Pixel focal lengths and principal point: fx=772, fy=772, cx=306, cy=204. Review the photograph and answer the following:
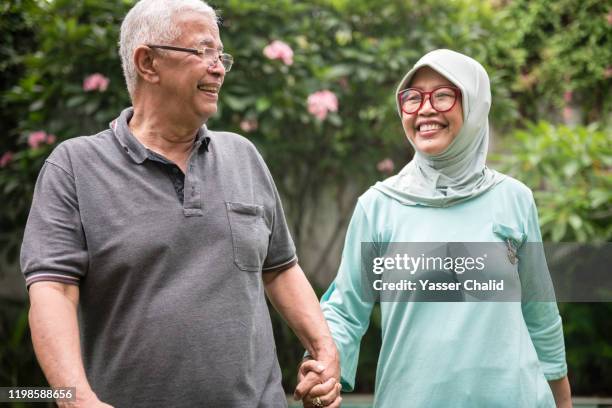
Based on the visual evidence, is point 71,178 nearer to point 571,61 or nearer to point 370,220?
point 370,220

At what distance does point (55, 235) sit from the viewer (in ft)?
5.89

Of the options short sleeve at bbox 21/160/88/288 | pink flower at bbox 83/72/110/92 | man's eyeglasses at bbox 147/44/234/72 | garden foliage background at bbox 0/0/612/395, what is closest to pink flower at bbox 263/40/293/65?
garden foliage background at bbox 0/0/612/395

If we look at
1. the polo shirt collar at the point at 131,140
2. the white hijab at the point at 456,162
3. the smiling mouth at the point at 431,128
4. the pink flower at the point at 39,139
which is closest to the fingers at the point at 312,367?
the white hijab at the point at 456,162

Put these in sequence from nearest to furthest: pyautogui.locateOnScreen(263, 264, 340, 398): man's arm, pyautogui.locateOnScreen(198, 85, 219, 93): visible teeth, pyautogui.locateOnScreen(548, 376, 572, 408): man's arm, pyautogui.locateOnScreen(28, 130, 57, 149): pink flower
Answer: pyautogui.locateOnScreen(198, 85, 219, 93): visible teeth
pyautogui.locateOnScreen(263, 264, 340, 398): man's arm
pyautogui.locateOnScreen(548, 376, 572, 408): man's arm
pyautogui.locateOnScreen(28, 130, 57, 149): pink flower

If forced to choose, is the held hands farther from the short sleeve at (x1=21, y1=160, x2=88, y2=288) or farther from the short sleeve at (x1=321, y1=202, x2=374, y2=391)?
the short sleeve at (x1=21, y1=160, x2=88, y2=288)

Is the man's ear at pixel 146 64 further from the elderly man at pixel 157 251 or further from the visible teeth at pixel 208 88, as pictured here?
the visible teeth at pixel 208 88

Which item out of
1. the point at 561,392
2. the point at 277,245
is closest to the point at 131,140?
the point at 277,245

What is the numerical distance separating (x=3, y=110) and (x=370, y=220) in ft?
11.6

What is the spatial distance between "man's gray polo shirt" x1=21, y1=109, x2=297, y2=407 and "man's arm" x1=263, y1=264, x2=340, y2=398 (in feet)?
0.76

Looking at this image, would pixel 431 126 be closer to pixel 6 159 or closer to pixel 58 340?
pixel 58 340

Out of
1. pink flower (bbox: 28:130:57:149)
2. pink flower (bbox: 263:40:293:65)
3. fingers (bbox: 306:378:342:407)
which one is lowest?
A: fingers (bbox: 306:378:342:407)

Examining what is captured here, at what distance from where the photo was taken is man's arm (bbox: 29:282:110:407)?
5.64ft

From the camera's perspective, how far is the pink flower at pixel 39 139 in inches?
184

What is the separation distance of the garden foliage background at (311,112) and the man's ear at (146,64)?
7.67 feet
